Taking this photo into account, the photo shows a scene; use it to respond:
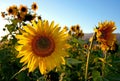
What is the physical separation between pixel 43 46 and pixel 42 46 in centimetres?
1

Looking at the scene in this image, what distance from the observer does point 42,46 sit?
321cm

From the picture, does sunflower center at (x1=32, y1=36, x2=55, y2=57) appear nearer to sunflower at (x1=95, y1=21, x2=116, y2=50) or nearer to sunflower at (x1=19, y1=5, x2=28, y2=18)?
sunflower at (x1=95, y1=21, x2=116, y2=50)

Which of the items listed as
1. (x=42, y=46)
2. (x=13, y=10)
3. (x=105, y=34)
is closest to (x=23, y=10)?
(x=13, y=10)

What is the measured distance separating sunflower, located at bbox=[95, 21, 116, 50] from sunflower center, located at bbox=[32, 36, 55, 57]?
728 millimetres

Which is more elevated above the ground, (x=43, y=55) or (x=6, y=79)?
(x=43, y=55)

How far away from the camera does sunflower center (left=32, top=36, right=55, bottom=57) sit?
318 centimetres

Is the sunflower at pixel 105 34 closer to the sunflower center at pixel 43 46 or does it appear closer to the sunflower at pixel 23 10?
the sunflower center at pixel 43 46

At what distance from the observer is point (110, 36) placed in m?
3.82

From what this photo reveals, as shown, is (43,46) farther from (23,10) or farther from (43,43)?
(23,10)

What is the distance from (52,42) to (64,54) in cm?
25

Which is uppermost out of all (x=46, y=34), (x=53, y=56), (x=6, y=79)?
(x=46, y=34)

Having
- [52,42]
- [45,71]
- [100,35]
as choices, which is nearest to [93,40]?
[100,35]

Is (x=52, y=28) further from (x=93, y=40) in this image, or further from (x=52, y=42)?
(x=93, y=40)

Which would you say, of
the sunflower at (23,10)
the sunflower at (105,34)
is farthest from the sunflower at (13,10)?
the sunflower at (105,34)
